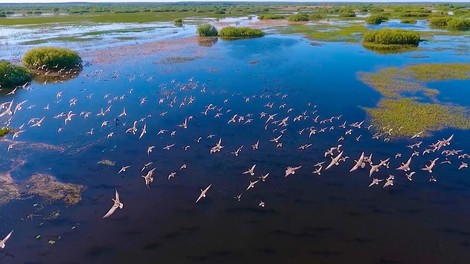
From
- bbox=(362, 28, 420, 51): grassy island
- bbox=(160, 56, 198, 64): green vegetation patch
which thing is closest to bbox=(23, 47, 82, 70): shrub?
bbox=(160, 56, 198, 64): green vegetation patch

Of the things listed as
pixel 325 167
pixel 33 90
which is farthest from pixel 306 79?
pixel 33 90

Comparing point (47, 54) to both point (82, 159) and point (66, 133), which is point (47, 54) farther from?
point (82, 159)

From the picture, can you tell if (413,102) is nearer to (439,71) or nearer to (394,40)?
(439,71)

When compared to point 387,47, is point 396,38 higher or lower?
higher

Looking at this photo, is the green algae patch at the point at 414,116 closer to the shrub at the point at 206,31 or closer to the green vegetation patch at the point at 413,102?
the green vegetation patch at the point at 413,102

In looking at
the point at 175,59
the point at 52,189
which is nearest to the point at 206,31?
the point at 175,59

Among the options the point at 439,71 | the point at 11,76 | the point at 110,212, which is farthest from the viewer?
the point at 439,71
